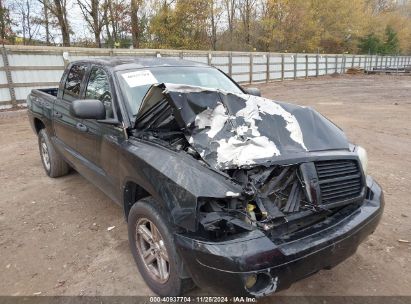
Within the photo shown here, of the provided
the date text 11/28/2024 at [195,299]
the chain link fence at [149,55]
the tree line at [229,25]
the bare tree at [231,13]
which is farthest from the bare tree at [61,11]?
the date text 11/28/2024 at [195,299]

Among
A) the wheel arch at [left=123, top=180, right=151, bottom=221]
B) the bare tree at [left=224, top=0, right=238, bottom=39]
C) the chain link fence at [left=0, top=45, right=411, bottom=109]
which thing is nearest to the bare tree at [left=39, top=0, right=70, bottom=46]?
the chain link fence at [left=0, top=45, right=411, bottom=109]

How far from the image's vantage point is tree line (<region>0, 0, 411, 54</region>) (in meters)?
25.4

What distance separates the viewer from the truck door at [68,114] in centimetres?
412

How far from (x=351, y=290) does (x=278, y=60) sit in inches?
915

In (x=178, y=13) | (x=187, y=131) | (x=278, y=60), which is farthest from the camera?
(x=178, y=13)

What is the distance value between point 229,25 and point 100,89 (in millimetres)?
36395

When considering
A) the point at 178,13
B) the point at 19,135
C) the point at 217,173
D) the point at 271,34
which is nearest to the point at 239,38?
the point at 271,34

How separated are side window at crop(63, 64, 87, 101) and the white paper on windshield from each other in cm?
100

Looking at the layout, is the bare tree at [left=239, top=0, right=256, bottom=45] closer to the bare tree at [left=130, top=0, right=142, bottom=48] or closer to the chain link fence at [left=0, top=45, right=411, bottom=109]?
the chain link fence at [left=0, top=45, right=411, bottom=109]

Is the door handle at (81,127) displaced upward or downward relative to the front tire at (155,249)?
upward

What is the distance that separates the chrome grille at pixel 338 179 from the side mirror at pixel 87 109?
1.90 meters

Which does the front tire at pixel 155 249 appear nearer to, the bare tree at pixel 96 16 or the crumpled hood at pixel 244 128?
the crumpled hood at pixel 244 128

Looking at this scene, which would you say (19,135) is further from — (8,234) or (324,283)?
(324,283)

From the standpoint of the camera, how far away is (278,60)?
24.4 meters
